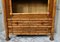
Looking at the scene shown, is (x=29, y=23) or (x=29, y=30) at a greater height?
(x=29, y=23)

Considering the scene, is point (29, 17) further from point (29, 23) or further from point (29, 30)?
point (29, 30)

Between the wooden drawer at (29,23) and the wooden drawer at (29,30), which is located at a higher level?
the wooden drawer at (29,23)

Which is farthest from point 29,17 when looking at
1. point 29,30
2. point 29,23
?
point 29,30

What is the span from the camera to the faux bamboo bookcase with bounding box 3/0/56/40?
1.84 metres

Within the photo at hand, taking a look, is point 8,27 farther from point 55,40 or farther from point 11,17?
point 55,40

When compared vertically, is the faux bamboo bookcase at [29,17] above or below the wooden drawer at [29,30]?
above

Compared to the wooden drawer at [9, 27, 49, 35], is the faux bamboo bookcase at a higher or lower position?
higher

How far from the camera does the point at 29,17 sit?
1866 millimetres

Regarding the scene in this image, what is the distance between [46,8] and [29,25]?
0.35 m

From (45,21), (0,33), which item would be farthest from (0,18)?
(45,21)

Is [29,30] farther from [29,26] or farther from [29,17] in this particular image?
[29,17]

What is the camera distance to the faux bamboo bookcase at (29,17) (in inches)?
72.4

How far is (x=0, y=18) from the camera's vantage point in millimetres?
2256

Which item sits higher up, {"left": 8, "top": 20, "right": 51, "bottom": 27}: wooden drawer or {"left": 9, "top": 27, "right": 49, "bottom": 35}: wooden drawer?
{"left": 8, "top": 20, "right": 51, "bottom": 27}: wooden drawer
